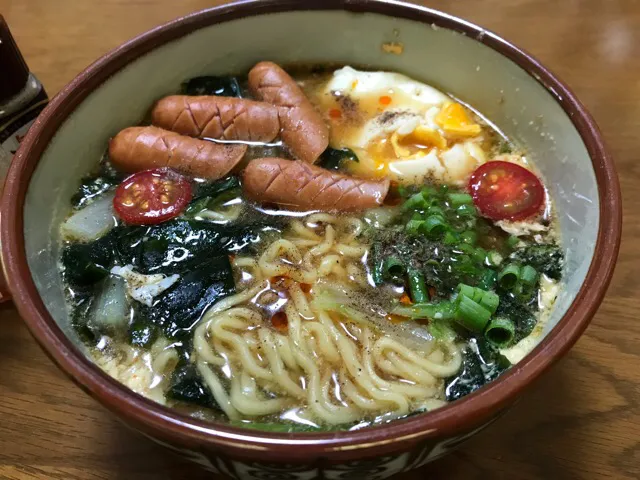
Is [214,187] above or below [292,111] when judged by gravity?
below

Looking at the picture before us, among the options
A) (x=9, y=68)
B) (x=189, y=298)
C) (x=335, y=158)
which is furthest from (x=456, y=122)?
(x=9, y=68)

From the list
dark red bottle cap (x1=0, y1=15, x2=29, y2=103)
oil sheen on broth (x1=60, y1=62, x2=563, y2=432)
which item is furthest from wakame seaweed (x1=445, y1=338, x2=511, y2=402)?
dark red bottle cap (x1=0, y1=15, x2=29, y2=103)

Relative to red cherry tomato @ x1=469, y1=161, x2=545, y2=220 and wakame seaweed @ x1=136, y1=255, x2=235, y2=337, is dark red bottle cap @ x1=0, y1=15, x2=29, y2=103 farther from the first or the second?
red cherry tomato @ x1=469, y1=161, x2=545, y2=220

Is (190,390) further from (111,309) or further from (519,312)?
(519,312)

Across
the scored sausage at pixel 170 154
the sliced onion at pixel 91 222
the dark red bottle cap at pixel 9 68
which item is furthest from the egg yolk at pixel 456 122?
the dark red bottle cap at pixel 9 68

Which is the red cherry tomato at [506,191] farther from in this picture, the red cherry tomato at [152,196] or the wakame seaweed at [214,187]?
the red cherry tomato at [152,196]
